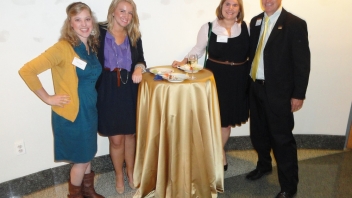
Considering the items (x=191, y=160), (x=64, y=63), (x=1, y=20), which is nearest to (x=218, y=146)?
(x=191, y=160)

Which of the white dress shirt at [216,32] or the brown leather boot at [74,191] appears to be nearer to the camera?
the brown leather boot at [74,191]

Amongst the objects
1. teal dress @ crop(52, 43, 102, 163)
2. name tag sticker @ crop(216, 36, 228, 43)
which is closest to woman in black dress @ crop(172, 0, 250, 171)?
name tag sticker @ crop(216, 36, 228, 43)

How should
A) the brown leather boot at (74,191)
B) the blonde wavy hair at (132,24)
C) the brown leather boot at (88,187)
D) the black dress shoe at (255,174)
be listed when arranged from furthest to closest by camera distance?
the black dress shoe at (255,174) → the brown leather boot at (88,187) → the brown leather boot at (74,191) → the blonde wavy hair at (132,24)

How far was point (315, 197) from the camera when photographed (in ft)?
8.64

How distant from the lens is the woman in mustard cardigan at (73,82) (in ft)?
6.61

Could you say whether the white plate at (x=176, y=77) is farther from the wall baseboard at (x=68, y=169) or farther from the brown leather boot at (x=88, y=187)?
the wall baseboard at (x=68, y=169)

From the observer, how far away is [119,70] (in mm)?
2336

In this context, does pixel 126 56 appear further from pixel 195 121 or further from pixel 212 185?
pixel 212 185

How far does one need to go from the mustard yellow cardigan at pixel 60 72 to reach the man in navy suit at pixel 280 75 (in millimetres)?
1363

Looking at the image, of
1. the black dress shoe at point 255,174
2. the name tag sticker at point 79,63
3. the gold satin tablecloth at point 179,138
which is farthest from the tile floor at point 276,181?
the name tag sticker at point 79,63

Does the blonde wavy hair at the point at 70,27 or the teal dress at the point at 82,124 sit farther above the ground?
the blonde wavy hair at the point at 70,27

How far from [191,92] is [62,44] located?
35.8 inches

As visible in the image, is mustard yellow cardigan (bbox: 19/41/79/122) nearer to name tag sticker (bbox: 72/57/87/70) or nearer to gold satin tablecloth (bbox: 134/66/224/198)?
name tag sticker (bbox: 72/57/87/70)

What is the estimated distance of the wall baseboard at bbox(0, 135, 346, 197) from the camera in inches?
103
